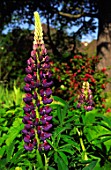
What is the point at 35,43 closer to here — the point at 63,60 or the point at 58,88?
the point at 58,88

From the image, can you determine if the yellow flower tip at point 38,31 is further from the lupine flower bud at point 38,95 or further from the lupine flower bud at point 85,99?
the lupine flower bud at point 85,99

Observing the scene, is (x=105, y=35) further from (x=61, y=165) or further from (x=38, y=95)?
(x=61, y=165)

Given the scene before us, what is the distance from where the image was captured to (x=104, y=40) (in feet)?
44.4

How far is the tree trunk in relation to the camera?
13.4m

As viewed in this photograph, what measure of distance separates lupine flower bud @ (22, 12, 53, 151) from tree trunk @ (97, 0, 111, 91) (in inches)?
443

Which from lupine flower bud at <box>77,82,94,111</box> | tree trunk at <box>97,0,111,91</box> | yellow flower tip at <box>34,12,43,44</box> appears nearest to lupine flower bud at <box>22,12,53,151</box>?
yellow flower tip at <box>34,12,43,44</box>

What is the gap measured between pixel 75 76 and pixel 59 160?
25.4ft

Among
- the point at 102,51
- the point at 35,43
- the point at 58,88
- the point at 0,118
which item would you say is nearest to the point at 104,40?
the point at 102,51

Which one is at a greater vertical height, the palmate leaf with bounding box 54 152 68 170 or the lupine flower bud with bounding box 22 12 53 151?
the lupine flower bud with bounding box 22 12 53 151

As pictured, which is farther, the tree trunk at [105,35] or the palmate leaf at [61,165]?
the tree trunk at [105,35]

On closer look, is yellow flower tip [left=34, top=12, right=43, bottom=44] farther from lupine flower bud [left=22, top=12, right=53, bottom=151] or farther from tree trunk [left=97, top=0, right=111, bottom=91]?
tree trunk [left=97, top=0, right=111, bottom=91]

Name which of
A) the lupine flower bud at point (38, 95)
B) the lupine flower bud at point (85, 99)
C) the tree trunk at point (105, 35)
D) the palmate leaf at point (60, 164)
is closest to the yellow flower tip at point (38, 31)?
the lupine flower bud at point (38, 95)

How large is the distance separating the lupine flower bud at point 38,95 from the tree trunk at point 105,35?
36.9 feet

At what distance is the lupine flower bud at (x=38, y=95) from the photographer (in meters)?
2.26
